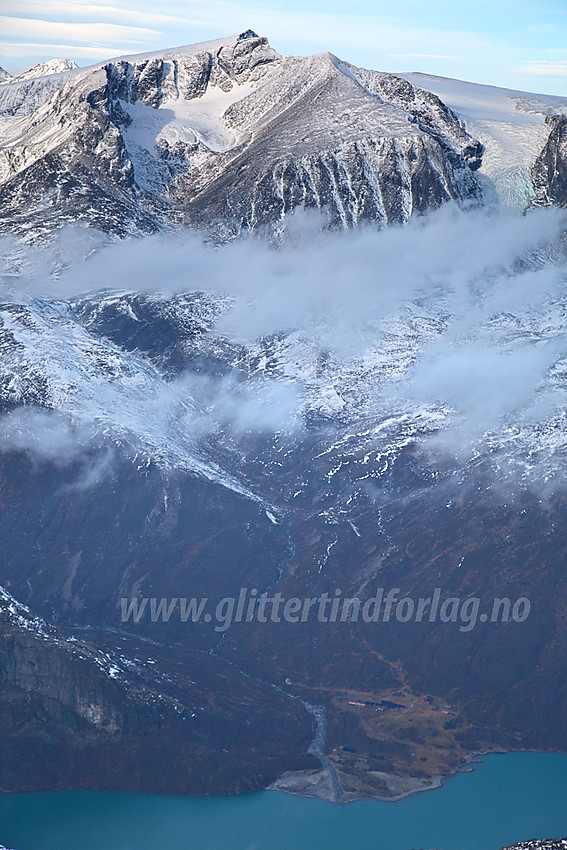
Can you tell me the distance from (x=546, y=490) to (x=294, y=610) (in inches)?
1680

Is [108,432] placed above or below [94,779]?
above

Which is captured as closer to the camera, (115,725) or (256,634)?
(115,725)

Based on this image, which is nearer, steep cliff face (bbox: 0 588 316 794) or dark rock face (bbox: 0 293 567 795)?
steep cliff face (bbox: 0 588 316 794)

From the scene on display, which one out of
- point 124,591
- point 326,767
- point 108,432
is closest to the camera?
point 326,767

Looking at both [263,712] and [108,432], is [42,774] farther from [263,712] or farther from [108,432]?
[108,432]

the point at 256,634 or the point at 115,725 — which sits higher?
the point at 115,725

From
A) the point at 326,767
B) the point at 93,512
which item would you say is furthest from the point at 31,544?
the point at 326,767

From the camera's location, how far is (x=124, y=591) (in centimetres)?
17675

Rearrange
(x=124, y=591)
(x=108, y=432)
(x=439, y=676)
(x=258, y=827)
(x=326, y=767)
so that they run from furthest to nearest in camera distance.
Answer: (x=108, y=432), (x=124, y=591), (x=439, y=676), (x=326, y=767), (x=258, y=827)

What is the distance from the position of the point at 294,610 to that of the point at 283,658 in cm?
902

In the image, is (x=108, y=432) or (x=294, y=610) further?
(x=108, y=432)

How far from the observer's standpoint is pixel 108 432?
19250 centimetres

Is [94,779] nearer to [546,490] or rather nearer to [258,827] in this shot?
[258,827]

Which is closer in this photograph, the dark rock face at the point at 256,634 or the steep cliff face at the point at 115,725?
the steep cliff face at the point at 115,725
